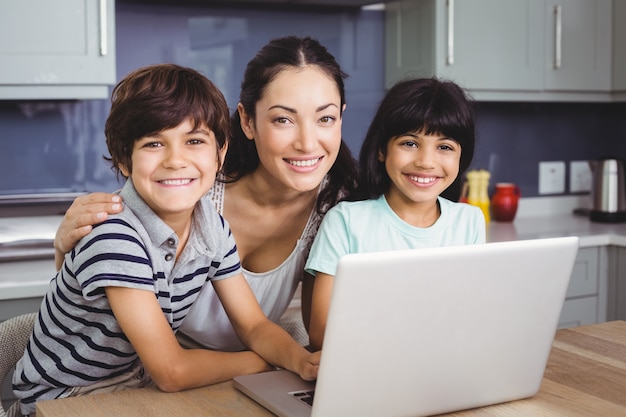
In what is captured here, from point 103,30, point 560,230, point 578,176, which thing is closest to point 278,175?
point 103,30

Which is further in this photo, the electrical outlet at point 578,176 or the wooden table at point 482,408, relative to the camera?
the electrical outlet at point 578,176

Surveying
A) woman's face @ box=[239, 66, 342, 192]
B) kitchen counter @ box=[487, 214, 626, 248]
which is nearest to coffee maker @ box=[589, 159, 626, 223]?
kitchen counter @ box=[487, 214, 626, 248]

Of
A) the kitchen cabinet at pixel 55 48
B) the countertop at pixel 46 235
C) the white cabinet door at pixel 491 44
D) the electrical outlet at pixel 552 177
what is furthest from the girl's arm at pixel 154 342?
the electrical outlet at pixel 552 177

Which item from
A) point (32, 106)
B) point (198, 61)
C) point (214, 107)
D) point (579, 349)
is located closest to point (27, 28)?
point (32, 106)

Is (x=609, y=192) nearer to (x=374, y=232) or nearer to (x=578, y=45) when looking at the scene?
(x=578, y=45)

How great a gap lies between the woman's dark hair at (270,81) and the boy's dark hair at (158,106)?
0.24m

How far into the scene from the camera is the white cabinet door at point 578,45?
119 inches

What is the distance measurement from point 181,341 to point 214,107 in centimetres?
65

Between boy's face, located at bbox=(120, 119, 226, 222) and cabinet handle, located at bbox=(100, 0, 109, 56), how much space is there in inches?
47.8

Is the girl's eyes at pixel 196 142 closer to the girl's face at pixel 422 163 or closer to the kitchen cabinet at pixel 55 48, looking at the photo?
the girl's face at pixel 422 163

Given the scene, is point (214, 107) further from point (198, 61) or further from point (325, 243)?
point (198, 61)

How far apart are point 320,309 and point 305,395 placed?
321 mm

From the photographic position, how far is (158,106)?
1.17 m

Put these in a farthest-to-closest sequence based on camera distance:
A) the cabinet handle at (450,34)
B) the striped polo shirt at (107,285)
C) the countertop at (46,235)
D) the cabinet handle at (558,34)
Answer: the cabinet handle at (558,34) → the cabinet handle at (450,34) → the countertop at (46,235) → the striped polo shirt at (107,285)
